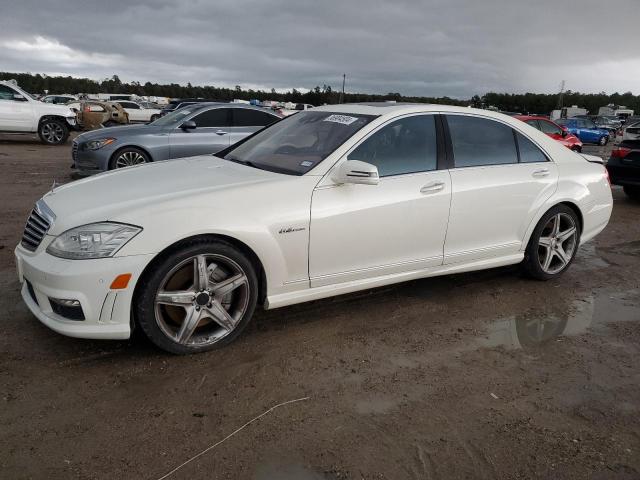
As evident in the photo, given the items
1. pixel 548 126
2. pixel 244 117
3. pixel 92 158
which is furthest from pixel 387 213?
pixel 548 126

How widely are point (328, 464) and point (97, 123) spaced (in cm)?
2404

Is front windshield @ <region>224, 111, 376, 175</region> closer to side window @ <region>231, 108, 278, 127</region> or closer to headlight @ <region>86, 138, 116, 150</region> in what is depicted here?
headlight @ <region>86, 138, 116, 150</region>

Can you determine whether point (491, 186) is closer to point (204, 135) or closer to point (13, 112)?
point (204, 135)

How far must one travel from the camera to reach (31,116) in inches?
625

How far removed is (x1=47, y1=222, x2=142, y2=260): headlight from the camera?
3055 millimetres

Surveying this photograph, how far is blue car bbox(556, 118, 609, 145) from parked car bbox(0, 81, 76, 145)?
86.1 ft

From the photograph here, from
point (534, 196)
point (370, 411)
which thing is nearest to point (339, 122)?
point (534, 196)

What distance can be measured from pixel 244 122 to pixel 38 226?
6957 millimetres


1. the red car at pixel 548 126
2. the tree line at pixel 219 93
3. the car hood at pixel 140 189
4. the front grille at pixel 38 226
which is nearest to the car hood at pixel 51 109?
the red car at pixel 548 126

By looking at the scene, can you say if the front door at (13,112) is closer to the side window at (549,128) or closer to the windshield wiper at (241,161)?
the windshield wiper at (241,161)

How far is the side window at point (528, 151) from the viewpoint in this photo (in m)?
4.78

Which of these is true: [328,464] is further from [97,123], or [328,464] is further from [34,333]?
[97,123]

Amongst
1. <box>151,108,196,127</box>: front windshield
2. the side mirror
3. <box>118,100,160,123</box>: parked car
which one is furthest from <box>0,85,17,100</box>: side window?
the side mirror

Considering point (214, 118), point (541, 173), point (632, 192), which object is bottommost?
point (632, 192)
